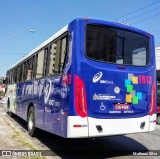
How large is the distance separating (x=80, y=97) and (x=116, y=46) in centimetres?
169

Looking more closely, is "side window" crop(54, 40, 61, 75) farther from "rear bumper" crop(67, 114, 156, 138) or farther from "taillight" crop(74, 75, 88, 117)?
"rear bumper" crop(67, 114, 156, 138)

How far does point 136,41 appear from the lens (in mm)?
7957

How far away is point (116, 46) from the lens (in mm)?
7426

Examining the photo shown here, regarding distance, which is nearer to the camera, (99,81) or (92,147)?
(99,81)

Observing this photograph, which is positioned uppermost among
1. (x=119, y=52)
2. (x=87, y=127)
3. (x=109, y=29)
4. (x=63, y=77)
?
(x=109, y=29)

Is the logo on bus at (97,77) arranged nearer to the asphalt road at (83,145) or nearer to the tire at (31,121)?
the asphalt road at (83,145)

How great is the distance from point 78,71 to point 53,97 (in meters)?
1.36

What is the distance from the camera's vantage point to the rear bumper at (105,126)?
257 inches

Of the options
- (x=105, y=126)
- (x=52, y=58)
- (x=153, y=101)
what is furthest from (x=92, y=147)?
(x=52, y=58)

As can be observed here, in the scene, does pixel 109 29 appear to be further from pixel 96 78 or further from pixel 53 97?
pixel 53 97

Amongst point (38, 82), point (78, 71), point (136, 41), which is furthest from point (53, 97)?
point (136, 41)

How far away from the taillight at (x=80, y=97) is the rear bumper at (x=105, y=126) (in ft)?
0.49

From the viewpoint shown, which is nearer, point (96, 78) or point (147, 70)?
point (96, 78)

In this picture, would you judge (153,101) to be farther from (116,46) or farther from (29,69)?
(29,69)
